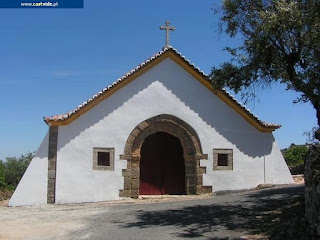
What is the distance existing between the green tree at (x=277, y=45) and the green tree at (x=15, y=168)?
1713cm

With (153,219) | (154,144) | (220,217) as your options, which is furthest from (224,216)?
(154,144)

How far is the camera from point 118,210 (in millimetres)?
11891

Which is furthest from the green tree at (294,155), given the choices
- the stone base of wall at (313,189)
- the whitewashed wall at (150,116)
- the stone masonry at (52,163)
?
the stone base of wall at (313,189)

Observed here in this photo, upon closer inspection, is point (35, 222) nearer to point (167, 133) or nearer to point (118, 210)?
point (118, 210)

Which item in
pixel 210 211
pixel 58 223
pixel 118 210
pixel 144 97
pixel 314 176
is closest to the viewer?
pixel 314 176

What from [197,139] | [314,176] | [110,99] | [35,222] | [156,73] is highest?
[156,73]

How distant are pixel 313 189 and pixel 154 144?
30.6 ft

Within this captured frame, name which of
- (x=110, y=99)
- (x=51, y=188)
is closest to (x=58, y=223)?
(x=51, y=188)

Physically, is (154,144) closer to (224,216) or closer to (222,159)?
(222,159)

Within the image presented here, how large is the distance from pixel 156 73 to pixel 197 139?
294 cm

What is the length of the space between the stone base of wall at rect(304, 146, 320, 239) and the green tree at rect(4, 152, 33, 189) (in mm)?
19169

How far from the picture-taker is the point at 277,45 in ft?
31.4

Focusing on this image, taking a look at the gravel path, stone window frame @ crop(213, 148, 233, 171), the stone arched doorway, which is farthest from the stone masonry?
stone window frame @ crop(213, 148, 233, 171)

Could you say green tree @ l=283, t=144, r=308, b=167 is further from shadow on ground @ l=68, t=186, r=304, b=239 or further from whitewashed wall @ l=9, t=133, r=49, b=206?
whitewashed wall @ l=9, t=133, r=49, b=206
